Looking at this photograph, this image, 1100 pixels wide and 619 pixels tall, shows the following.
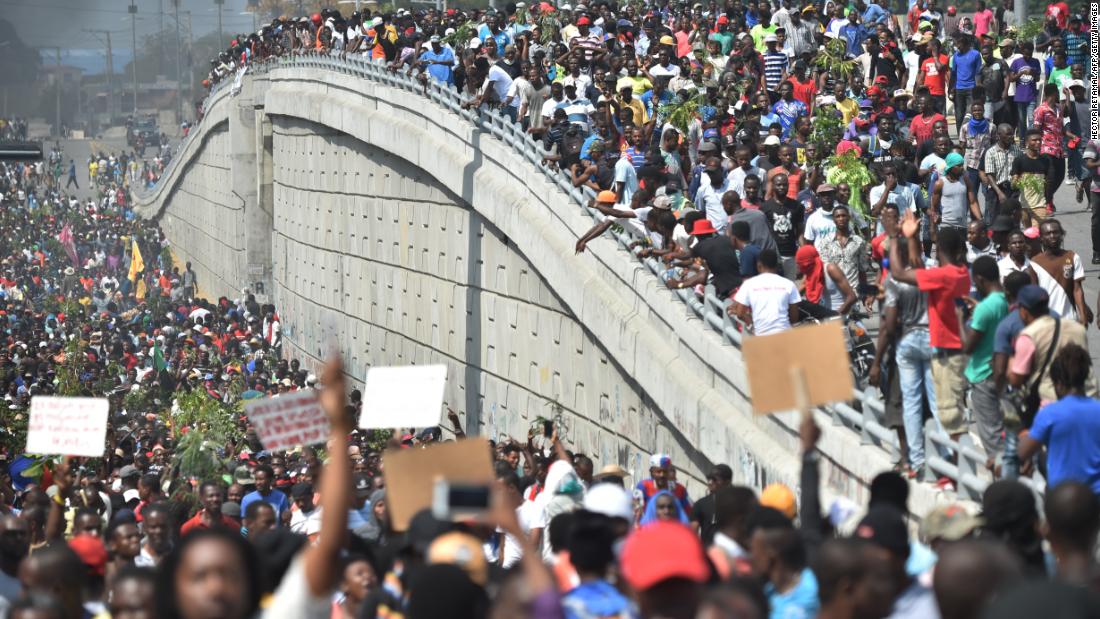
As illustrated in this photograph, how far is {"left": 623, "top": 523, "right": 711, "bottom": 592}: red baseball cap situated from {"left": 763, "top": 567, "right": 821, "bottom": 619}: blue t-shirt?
64cm

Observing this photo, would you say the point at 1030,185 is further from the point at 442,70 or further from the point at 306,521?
the point at 442,70

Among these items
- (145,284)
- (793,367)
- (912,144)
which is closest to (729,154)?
(912,144)

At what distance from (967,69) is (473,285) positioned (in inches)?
291

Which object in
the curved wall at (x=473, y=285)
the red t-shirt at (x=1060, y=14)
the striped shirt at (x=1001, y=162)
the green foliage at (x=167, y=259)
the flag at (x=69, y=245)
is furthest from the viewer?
the green foliage at (x=167, y=259)

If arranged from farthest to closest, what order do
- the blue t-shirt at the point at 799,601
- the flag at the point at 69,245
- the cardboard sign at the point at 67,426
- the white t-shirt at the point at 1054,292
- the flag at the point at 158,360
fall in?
the flag at the point at 69,245 < the flag at the point at 158,360 < the white t-shirt at the point at 1054,292 < the cardboard sign at the point at 67,426 < the blue t-shirt at the point at 799,601

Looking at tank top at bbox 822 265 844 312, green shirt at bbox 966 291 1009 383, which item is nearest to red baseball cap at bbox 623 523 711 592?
green shirt at bbox 966 291 1009 383

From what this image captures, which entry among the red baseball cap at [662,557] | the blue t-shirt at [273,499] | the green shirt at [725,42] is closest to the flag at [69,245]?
the green shirt at [725,42]

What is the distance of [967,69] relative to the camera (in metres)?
22.9

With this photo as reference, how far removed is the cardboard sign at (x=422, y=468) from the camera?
6473 millimetres

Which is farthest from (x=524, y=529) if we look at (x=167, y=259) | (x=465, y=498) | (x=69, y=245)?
(x=167, y=259)

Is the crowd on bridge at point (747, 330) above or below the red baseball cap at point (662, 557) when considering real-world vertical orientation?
above

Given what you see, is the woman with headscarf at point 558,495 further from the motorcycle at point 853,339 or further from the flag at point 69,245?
the flag at point 69,245

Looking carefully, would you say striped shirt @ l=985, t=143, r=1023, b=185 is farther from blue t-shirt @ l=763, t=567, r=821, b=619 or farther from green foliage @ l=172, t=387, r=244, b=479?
blue t-shirt @ l=763, t=567, r=821, b=619

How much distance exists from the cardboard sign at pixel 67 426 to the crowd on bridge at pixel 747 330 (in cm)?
35
